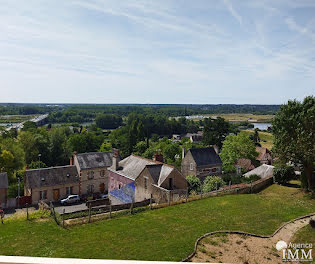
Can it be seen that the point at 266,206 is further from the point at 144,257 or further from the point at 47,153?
the point at 47,153

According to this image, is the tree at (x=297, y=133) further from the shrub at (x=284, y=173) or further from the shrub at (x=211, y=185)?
the shrub at (x=211, y=185)

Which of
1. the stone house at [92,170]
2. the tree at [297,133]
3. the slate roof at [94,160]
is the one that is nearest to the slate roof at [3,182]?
the stone house at [92,170]

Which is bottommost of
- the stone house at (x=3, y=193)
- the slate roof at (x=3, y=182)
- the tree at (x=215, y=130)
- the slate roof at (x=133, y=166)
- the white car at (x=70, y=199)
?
the white car at (x=70, y=199)

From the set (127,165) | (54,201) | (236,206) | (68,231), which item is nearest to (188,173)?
(127,165)

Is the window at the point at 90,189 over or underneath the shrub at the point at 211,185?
underneath

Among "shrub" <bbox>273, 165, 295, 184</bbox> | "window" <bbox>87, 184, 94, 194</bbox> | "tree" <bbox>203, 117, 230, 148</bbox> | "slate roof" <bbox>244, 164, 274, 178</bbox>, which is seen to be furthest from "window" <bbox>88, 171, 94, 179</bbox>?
"tree" <bbox>203, 117, 230, 148</bbox>

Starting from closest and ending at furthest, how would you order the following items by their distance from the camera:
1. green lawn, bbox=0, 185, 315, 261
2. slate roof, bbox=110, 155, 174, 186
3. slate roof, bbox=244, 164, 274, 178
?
1. green lawn, bbox=0, 185, 315, 261
2. slate roof, bbox=110, 155, 174, 186
3. slate roof, bbox=244, 164, 274, 178

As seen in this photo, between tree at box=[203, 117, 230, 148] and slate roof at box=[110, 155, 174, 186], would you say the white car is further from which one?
tree at box=[203, 117, 230, 148]
